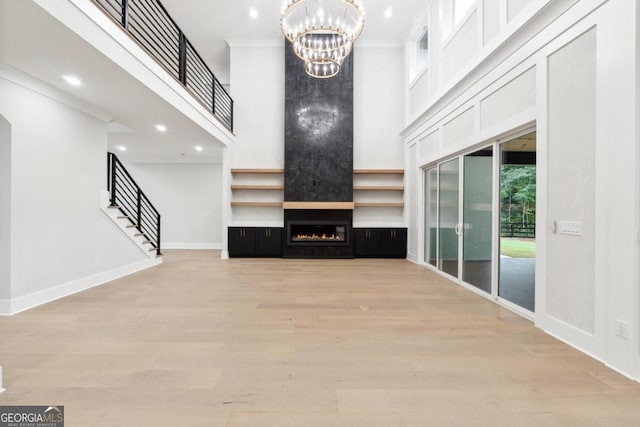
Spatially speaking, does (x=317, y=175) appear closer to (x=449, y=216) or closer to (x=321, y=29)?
(x=449, y=216)

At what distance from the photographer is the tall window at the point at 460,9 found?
15.1 ft

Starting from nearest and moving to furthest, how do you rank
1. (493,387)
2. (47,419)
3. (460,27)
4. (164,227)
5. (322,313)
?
1. (47,419)
2. (493,387)
3. (322,313)
4. (460,27)
5. (164,227)

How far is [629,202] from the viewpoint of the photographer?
2.13m

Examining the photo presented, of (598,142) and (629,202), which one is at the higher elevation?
(598,142)

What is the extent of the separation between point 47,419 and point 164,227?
879 cm

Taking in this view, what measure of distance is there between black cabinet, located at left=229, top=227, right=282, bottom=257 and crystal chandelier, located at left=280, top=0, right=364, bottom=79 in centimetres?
401

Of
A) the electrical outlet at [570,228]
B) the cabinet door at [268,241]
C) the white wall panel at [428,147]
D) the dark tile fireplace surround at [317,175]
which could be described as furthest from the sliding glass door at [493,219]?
the cabinet door at [268,241]

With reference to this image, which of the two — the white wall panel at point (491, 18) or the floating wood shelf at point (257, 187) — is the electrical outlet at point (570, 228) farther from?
the floating wood shelf at point (257, 187)

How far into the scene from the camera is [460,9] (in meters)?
4.93

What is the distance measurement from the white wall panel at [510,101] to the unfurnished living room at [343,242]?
2 centimetres

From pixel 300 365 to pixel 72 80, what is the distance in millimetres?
4436

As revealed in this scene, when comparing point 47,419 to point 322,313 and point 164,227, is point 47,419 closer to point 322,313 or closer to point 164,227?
point 322,313

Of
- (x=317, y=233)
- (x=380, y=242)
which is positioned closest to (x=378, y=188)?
(x=380, y=242)

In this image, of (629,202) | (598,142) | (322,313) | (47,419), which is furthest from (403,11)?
(47,419)
